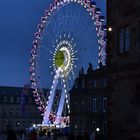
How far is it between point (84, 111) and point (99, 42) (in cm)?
3828

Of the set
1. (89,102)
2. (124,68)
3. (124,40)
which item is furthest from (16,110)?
(124,68)

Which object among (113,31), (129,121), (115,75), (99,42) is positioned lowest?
(129,121)

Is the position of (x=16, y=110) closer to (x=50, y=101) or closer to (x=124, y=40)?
(x=50, y=101)

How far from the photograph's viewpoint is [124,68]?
31203 millimetres

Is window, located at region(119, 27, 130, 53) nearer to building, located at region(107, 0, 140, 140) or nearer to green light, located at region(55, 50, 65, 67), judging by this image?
building, located at region(107, 0, 140, 140)

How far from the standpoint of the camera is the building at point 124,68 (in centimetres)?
3009

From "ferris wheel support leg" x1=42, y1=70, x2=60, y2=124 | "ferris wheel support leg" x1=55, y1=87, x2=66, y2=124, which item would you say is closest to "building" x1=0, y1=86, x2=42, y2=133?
"ferris wheel support leg" x1=42, y1=70, x2=60, y2=124

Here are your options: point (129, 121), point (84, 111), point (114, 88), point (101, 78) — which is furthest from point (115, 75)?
point (84, 111)

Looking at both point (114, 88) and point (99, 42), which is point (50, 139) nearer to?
point (99, 42)

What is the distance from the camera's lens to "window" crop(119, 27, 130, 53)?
3123cm

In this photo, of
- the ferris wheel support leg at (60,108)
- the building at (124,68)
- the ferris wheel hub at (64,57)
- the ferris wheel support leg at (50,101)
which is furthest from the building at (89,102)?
the building at (124,68)

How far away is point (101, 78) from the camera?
94938mm

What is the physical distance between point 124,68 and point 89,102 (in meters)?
68.8

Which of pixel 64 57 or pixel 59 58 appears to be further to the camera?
pixel 59 58
